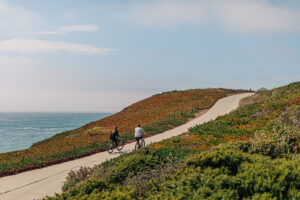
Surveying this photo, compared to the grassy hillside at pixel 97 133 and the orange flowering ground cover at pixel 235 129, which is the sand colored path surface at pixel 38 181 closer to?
the grassy hillside at pixel 97 133

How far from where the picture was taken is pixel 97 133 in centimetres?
2984

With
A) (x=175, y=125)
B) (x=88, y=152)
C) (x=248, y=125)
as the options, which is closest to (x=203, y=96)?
(x=175, y=125)

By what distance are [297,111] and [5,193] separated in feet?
55.6

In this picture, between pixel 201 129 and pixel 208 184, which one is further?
pixel 201 129

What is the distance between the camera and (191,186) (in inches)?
223

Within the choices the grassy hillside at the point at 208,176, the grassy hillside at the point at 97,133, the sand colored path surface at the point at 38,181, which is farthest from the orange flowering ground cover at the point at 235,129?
the grassy hillside at the point at 97,133

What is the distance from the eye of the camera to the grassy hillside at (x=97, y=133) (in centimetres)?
1736

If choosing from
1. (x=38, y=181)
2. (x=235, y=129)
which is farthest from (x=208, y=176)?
(x=235, y=129)

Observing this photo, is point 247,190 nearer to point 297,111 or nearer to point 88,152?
point 297,111

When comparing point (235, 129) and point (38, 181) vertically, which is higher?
point (235, 129)

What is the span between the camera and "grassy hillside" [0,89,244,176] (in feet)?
57.0

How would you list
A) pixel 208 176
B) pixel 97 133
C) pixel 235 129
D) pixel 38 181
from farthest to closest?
pixel 97 133 < pixel 235 129 < pixel 38 181 < pixel 208 176

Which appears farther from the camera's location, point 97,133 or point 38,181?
point 97,133

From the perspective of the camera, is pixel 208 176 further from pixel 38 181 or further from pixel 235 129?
pixel 235 129
